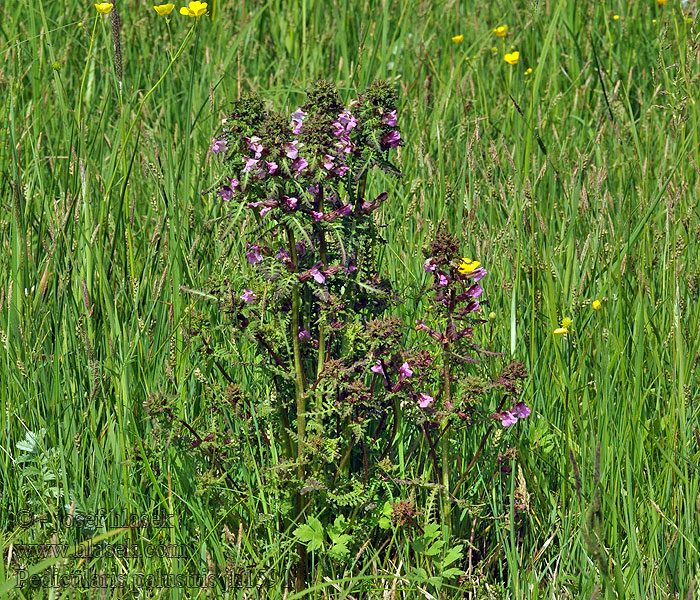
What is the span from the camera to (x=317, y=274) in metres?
1.81

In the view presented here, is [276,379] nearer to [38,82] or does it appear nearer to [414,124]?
[414,124]

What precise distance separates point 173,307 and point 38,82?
1733 millimetres

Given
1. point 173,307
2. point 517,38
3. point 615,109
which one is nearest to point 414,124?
point 615,109

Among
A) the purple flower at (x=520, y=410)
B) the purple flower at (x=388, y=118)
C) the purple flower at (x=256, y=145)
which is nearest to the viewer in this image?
the purple flower at (x=256, y=145)

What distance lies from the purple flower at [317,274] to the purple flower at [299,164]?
0.21 m

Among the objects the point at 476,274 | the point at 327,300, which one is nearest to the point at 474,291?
the point at 476,274

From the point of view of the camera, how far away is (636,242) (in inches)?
111

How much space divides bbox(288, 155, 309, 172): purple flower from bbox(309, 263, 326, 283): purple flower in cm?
21

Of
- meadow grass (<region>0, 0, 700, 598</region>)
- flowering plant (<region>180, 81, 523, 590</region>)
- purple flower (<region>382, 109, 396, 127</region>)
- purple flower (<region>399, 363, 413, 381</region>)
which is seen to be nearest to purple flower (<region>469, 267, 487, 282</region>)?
flowering plant (<region>180, 81, 523, 590</region>)

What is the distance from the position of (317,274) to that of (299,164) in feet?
0.74

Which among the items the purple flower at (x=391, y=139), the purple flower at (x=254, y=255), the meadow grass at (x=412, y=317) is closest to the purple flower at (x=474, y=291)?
the meadow grass at (x=412, y=317)

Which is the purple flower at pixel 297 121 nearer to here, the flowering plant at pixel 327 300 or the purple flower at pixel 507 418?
the flowering plant at pixel 327 300

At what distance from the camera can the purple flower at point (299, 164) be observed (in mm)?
1757

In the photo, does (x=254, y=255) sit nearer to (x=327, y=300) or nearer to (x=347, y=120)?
(x=327, y=300)
